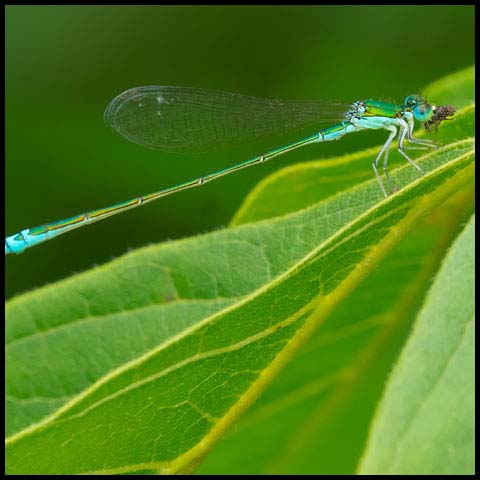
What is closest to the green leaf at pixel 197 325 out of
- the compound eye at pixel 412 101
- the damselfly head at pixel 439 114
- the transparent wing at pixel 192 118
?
the damselfly head at pixel 439 114

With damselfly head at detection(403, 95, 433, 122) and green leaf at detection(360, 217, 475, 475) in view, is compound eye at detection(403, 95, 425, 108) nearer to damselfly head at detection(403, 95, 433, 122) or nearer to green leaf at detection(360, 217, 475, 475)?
damselfly head at detection(403, 95, 433, 122)

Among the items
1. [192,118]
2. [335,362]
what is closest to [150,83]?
[192,118]

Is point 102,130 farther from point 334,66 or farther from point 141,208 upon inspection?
point 334,66

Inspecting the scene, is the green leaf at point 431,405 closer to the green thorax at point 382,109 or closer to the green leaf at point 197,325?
the green leaf at point 197,325

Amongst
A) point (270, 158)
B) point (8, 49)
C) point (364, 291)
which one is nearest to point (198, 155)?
point (270, 158)

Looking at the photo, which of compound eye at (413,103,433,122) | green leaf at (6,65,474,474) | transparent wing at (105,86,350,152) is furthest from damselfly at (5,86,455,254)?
green leaf at (6,65,474,474)

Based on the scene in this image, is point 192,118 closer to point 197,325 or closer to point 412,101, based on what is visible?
point 412,101
